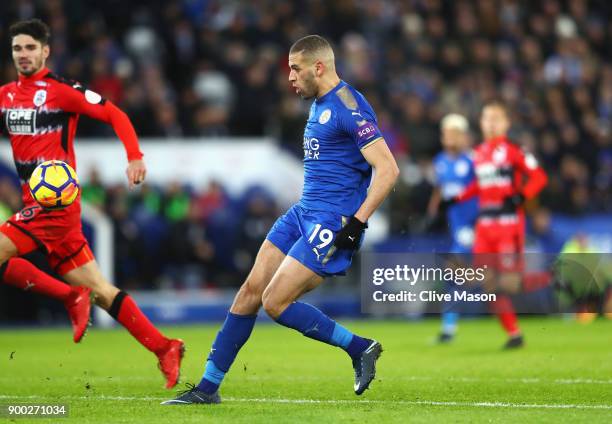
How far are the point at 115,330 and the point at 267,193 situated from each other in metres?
3.79

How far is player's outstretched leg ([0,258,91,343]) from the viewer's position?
9.02 m

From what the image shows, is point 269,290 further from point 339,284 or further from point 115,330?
point 339,284

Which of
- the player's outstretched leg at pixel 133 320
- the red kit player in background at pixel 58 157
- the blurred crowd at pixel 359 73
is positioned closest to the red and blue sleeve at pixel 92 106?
the red kit player in background at pixel 58 157

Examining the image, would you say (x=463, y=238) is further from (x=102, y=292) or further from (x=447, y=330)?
(x=102, y=292)

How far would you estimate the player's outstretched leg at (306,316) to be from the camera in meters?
7.89

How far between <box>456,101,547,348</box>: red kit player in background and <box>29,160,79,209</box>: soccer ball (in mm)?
6182

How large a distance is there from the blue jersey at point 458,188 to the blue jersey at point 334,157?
646 centimetres

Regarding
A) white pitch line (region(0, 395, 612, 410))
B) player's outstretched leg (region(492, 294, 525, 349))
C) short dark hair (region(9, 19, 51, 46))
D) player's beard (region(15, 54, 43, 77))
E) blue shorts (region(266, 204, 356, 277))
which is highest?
short dark hair (region(9, 19, 51, 46))

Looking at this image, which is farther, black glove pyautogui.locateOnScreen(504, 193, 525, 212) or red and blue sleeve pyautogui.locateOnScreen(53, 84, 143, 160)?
black glove pyautogui.locateOnScreen(504, 193, 525, 212)

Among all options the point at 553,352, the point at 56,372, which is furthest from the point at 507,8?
the point at 56,372

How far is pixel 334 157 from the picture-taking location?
8.16 metres

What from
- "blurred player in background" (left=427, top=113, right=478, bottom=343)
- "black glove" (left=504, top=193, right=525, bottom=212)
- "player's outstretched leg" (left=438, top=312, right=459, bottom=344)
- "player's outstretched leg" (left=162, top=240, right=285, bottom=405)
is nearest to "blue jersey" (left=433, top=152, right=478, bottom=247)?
"blurred player in background" (left=427, top=113, right=478, bottom=343)

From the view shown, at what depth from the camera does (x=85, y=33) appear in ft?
67.5

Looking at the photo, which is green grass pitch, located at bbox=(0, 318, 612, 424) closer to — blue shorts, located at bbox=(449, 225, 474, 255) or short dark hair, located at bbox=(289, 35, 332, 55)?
blue shorts, located at bbox=(449, 225, 474, 255)
